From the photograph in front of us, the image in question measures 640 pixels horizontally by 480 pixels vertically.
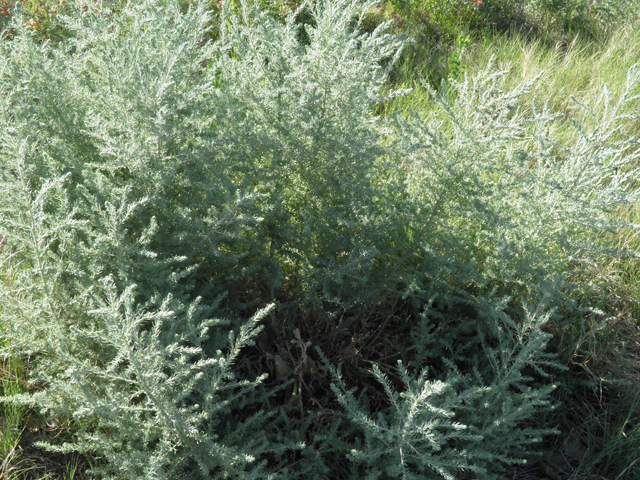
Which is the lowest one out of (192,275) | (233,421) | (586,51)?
(233,421)

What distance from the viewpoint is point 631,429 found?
2.40 meters

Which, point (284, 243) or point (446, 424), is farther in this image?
point (284, 243)

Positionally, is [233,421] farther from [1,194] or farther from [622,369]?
[622,369]

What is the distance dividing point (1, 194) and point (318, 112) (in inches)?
49.4

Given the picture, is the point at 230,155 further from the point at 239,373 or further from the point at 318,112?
the point at 239,373

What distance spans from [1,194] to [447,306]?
75.9 inches

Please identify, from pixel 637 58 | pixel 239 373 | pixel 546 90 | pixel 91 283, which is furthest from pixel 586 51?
pixel 91 283

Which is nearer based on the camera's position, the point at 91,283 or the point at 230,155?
the point at 91,283

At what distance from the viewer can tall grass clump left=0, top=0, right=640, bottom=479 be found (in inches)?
71.8

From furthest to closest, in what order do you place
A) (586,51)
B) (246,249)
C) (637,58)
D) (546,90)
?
(586,51) → (637,58) → (546,90) → (246,249)

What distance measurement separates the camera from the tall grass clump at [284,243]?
1.82 m

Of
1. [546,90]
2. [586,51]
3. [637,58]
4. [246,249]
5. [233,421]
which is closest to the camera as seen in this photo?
[233,421]

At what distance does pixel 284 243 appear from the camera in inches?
88.4

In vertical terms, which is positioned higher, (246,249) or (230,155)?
(230,155)
